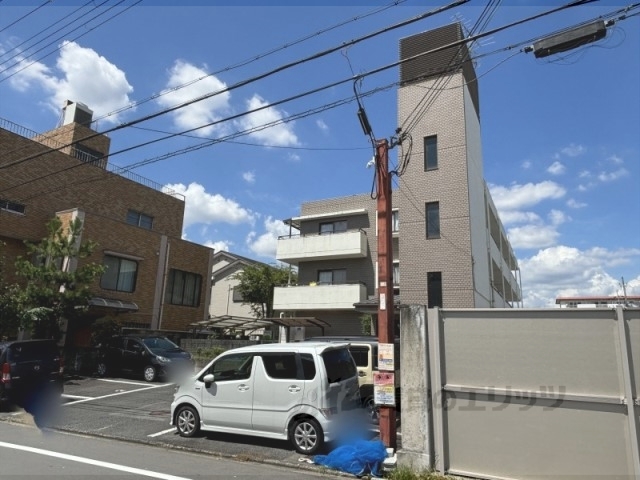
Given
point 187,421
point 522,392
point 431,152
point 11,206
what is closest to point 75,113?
point 11,206

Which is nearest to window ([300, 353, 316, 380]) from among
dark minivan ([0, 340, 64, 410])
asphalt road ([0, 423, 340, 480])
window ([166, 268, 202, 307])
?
asphalt road ([0, 423, 340, 480])

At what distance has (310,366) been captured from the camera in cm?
798

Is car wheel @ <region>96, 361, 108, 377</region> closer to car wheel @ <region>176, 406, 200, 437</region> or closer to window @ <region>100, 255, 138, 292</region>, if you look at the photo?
window @ <region>100, 255, 138, 292</region>

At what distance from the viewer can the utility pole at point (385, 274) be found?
787cm

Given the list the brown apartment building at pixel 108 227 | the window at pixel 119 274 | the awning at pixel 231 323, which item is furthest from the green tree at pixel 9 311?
the awning at pixel 231 323

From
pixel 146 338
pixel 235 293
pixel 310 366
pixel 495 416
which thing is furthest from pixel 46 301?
pixel 235 293

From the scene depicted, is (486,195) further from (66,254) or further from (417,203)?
(66,254)

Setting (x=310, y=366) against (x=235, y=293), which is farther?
(x=235, y=293)

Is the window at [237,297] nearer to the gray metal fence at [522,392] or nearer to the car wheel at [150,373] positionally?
the car wheel at [150,373]

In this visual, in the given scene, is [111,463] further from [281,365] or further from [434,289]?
[434,289]

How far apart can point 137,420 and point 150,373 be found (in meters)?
6.49

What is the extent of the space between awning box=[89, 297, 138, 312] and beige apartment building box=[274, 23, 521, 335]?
828cm

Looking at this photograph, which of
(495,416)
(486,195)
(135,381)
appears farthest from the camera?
(486,195)

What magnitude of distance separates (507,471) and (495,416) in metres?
0.71
